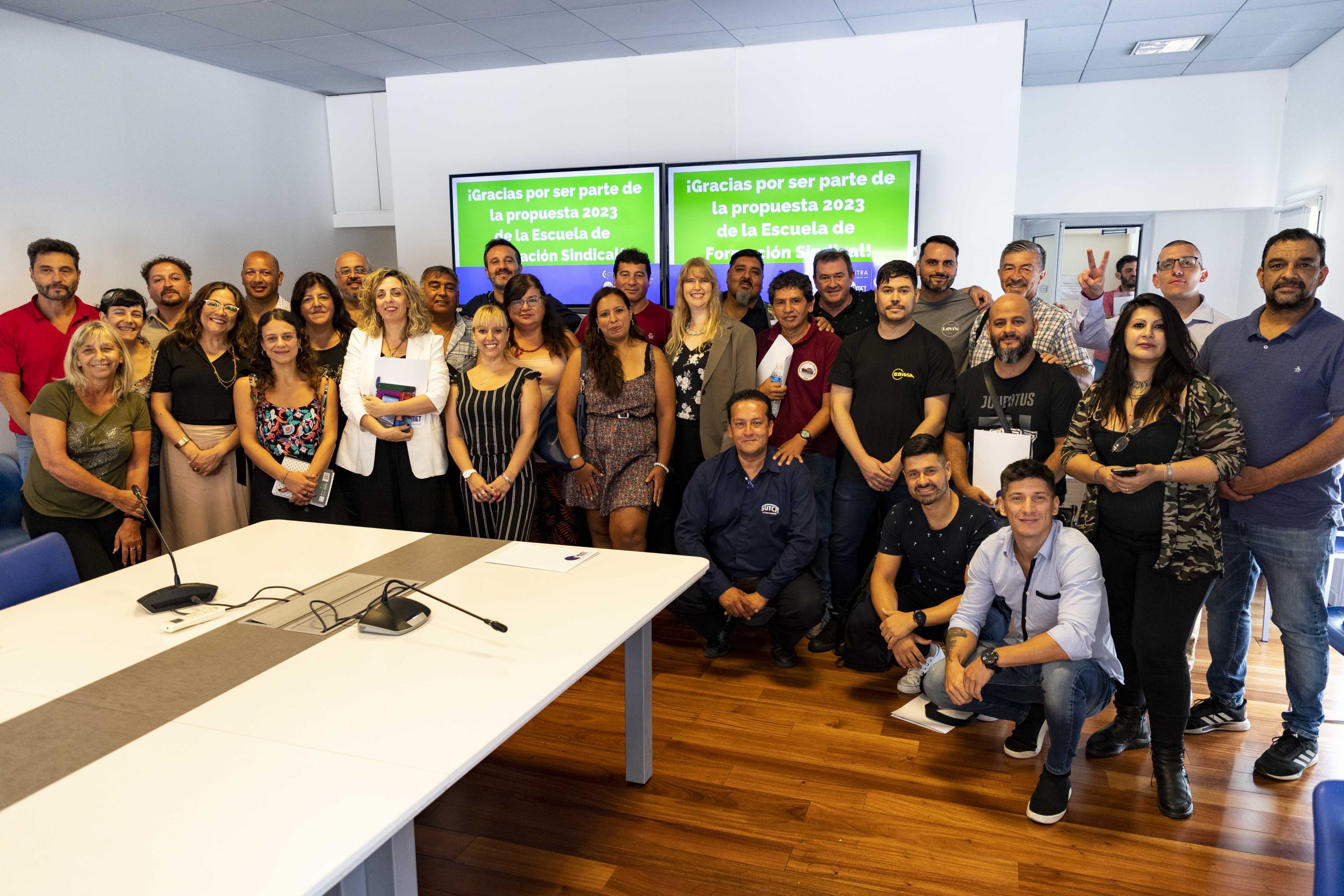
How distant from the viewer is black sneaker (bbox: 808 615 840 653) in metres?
3.83

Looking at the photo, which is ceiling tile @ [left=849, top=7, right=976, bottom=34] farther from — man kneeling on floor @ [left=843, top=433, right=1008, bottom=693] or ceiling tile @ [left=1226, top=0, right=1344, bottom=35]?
man kneeling on floor @ [left=843, top=433, right=1008, bottom=693]

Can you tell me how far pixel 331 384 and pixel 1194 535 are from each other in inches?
130

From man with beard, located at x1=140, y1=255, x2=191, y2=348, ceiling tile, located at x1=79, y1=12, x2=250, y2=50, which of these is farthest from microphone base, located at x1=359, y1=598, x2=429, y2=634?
ceiling tile, located at x1=79, y1=12, x2=250, y2=50

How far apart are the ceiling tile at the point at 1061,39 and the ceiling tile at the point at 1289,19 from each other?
0.89 metres

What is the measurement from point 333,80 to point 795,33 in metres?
3.97

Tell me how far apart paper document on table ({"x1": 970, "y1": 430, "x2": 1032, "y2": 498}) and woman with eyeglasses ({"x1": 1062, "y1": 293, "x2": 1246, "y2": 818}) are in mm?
419

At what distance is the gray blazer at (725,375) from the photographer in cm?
391

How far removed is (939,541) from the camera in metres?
3.21

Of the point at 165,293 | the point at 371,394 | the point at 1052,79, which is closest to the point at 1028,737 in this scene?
the point at 371,394

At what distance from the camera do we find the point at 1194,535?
101 inches

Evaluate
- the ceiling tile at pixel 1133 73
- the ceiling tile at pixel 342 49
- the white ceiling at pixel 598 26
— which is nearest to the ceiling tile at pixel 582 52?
the white ceiling at pixel 598 26

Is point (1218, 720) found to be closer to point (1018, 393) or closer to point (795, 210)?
point (1018, 393)

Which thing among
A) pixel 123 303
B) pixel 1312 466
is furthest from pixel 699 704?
pixel 123 303

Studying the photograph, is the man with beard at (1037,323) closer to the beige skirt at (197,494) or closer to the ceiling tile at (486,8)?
the beige skirt at (197,494)
